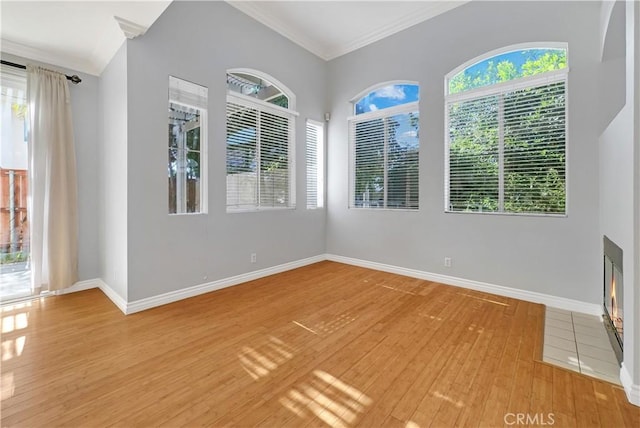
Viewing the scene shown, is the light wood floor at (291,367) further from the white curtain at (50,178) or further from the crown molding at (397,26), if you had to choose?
the crown molding at (397,26)

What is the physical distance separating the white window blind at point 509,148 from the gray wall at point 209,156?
246 centimetres

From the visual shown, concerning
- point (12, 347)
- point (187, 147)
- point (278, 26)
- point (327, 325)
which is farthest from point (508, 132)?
point (12, 347)

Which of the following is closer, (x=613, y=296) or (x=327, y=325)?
(x=613, y=296)

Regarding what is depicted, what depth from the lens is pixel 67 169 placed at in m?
3.30

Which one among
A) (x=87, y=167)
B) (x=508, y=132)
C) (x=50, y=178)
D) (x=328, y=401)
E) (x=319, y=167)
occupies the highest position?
(x=508, y=132)

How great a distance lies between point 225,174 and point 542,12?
164 inches

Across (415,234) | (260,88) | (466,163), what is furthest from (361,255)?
(260,88)

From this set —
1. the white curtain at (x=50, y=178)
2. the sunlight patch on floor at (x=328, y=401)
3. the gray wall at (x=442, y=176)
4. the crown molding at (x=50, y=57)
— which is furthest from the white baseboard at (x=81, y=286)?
the gray wall at (x=442, y=176)

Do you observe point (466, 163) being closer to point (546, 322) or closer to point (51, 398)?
point (546, 322)

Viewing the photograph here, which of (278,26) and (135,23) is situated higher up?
(278,26)

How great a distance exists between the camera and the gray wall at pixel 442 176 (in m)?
2.87

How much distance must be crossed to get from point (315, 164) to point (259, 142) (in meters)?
1.29

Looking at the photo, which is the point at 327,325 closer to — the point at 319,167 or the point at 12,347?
the point at 12,347

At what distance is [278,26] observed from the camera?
4172 millimetres
